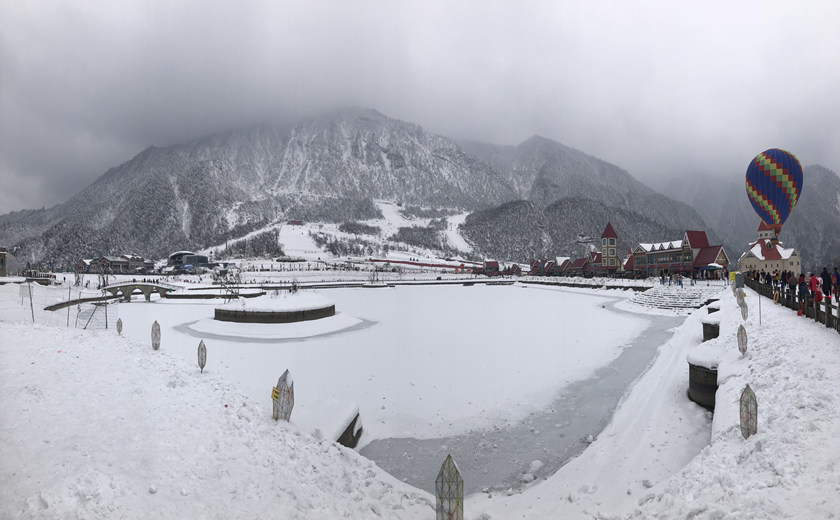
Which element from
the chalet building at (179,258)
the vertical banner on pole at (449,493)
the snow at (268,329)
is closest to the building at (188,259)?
the chalet building at (179,258)

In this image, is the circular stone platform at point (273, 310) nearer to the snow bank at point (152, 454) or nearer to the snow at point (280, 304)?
the snow at point (280, 304)

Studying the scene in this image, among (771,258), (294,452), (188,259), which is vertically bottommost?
(294,452)

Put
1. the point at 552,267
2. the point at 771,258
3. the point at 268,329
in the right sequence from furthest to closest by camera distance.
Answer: the point at 552,267 → the point at 771,258 → the point at 268,329

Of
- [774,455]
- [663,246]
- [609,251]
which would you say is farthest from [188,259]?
[774,455]

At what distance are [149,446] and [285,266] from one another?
5007 inches

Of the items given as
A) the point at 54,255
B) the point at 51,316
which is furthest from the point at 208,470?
the point at 54,255

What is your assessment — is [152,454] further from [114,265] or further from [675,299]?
[114,265]

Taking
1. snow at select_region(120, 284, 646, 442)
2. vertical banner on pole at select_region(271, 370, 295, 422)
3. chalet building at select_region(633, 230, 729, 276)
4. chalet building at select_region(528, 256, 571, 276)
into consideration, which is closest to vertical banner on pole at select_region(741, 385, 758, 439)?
snow at select_region(120, 284, 646, 442)

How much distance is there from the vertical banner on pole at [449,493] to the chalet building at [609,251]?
105 meters

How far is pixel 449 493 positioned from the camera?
18.0 feet

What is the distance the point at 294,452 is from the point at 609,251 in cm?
10793

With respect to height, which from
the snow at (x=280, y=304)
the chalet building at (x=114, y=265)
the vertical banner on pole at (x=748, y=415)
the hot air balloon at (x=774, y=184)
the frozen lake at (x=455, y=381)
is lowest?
the frozen lake at (x=455, y=381)

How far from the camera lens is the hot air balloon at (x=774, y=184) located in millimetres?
34844

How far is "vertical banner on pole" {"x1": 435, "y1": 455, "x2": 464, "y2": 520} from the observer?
211 inches
